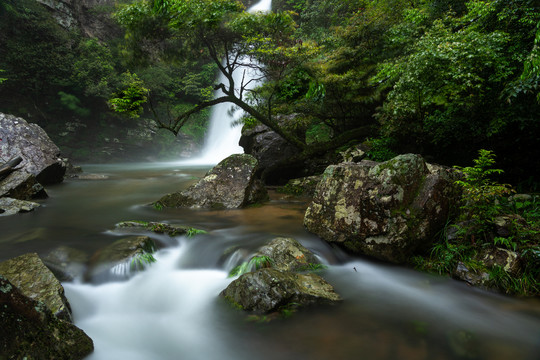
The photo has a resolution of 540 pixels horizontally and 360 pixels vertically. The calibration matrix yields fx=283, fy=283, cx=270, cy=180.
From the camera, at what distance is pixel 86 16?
923 inches

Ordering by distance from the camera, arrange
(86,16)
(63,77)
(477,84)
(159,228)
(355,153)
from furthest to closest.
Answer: (86,16) < (63,77) < (355,153) < (159,228) < (477,84)

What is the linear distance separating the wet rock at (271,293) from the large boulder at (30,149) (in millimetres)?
10071

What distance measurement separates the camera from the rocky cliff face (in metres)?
20.8

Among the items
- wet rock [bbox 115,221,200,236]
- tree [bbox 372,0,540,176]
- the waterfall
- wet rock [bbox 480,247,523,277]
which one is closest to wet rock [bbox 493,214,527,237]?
wet rock [bbox 480,247,523,277]

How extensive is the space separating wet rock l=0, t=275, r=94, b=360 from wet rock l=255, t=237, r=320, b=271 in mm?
2323

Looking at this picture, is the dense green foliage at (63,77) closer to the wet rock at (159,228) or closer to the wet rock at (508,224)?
the wet rock at (159,228)

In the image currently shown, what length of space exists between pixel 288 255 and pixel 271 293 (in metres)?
1.09

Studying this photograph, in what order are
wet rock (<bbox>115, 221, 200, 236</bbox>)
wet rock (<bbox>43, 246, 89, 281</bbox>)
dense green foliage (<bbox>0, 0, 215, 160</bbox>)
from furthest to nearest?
dense green foliage (<bbox>0, 0, 215, 160</bbox>) → wet rock (<bbox>115, 221, 200, 236</bbox>) → wet rock (<bbox>43, 246, 89, 281</bbox>)

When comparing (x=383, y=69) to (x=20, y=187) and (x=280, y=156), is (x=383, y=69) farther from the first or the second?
(x=20, y=187)

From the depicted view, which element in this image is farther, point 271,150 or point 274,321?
point 271,150

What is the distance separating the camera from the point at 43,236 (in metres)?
4.75

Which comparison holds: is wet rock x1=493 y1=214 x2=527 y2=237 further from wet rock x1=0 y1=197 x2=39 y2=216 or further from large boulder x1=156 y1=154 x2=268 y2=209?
wet rock x1=0 y1=197 x2=39 y2=216

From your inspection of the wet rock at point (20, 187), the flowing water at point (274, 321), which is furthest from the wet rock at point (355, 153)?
the wet rock at point (20, 187)

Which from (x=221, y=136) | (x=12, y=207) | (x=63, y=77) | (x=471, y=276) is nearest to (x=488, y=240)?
(x=471, y=276)
